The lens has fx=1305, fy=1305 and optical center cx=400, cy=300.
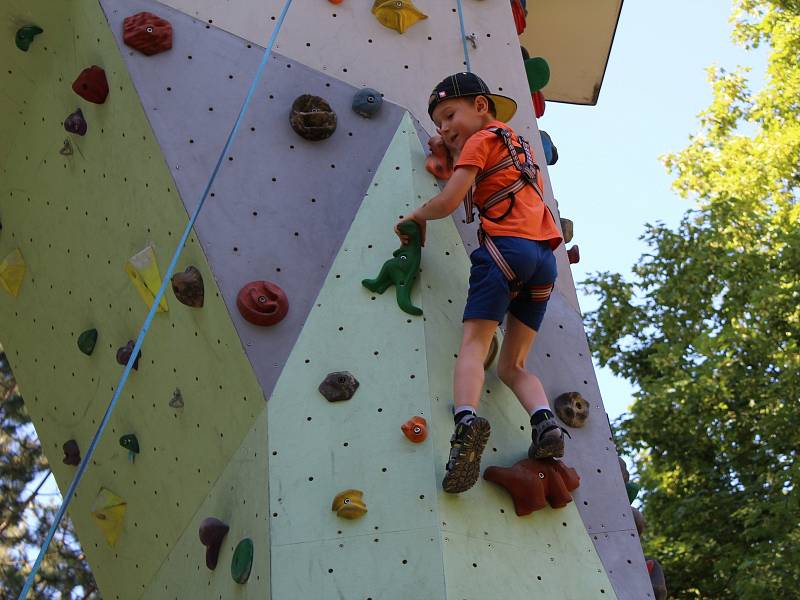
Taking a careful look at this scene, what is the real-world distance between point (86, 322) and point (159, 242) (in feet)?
2.87

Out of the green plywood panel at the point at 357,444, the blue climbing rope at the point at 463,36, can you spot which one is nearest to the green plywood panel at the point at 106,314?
the green plywood panel at the point at 357,444

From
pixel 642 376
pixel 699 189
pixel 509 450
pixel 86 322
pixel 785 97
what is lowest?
pixel 642 376

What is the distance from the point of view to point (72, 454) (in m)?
5.74

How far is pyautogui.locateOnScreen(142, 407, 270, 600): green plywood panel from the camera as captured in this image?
13.6ft

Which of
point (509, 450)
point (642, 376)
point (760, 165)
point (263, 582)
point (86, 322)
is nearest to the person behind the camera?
point (263, 582)

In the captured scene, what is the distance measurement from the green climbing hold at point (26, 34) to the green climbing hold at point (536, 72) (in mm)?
2077

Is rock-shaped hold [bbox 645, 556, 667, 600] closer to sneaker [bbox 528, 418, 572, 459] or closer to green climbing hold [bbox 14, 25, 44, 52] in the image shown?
sneaker [bbox 528, 418, 572, 459]

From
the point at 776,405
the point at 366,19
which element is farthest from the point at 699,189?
the point at 366,19

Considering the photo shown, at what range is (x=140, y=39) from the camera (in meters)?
4.96

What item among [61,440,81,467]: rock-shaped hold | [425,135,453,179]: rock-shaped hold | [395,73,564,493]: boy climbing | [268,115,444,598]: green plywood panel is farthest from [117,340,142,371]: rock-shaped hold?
[425,135,453,179]: rock-shaped hold

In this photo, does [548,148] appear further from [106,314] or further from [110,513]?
[110,513]

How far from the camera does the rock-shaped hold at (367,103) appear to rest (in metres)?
4.95

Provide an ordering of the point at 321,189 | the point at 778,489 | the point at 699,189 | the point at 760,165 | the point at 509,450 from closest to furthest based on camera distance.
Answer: the point at 509,450
the point at 321,189
the point at 778,489
the point at 760,165
the point at 699,189

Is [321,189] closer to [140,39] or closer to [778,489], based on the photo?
[140,39]
